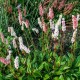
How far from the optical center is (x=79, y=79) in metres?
4.01

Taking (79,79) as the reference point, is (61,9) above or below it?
above

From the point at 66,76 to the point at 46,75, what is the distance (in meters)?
0.29

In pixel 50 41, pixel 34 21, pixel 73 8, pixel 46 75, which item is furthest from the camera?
pixel 73 8

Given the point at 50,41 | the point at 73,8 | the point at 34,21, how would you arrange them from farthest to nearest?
1. the point at 73,8
2. the point at 34,21
3. the point at 50,41

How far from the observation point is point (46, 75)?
3.94 metres

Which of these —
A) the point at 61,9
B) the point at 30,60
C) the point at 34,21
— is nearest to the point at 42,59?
the point at 30,60

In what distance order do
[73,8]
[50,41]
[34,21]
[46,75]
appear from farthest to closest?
[73,8], [34,21], [50,41], [46,75]

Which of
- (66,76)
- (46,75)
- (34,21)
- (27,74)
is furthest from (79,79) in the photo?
(34,21)

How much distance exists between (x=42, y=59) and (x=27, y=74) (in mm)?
336

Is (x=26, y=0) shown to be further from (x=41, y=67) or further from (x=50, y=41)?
(x=41, y=67)

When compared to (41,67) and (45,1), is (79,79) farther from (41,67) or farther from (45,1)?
(45,1)

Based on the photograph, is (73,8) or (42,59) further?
(73,8)

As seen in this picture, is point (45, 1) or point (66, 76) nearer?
point (66, 76)

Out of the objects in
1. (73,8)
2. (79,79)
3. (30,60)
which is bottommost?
(79,79)
